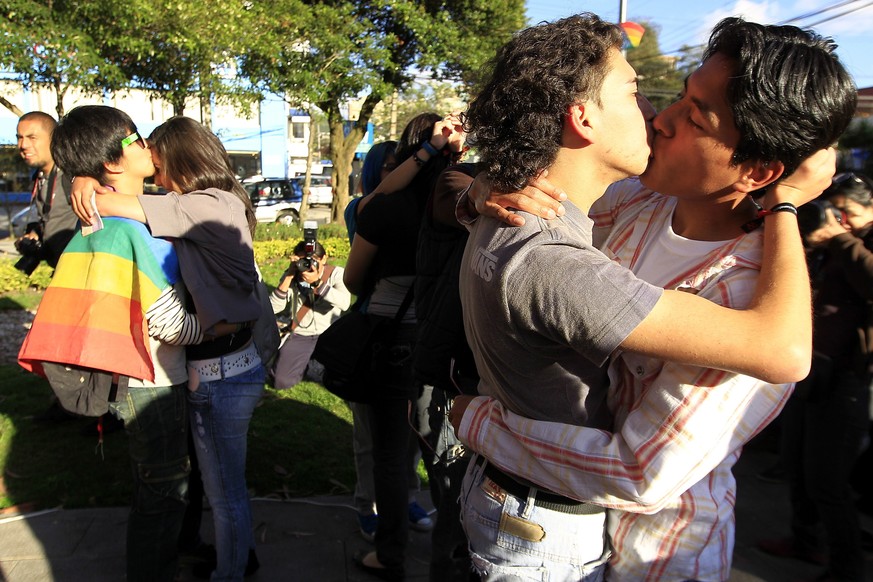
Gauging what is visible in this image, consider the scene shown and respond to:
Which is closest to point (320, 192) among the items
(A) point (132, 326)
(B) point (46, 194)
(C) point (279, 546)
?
(B) point (46, 194)

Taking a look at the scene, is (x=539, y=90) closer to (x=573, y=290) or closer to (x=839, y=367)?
(x=573, y=290)

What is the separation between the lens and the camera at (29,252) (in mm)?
4906

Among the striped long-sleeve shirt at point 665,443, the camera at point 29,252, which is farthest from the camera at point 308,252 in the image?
the striped long-sleeve shirt at point 665,443

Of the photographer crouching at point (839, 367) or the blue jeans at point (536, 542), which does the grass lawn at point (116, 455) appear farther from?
the blue jeans at point (536, 542)

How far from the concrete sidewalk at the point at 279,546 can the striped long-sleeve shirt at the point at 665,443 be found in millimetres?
2151

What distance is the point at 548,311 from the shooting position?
4.14 ft

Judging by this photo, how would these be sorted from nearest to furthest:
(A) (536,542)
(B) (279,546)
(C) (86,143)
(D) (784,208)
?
(D) (784,208)
(A) (536,542)
(C) (86,143)
(B) (279,546)

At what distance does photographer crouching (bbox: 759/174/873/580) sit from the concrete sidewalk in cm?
45

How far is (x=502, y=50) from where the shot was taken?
1573 millimetres

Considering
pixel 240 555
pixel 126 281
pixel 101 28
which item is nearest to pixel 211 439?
pixel 240 555

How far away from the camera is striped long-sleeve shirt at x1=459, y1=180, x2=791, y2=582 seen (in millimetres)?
1289

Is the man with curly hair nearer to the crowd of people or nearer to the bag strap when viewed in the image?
the crowd of people

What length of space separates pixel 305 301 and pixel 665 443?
385 centimetres

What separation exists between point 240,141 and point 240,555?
Result: 40059mm
